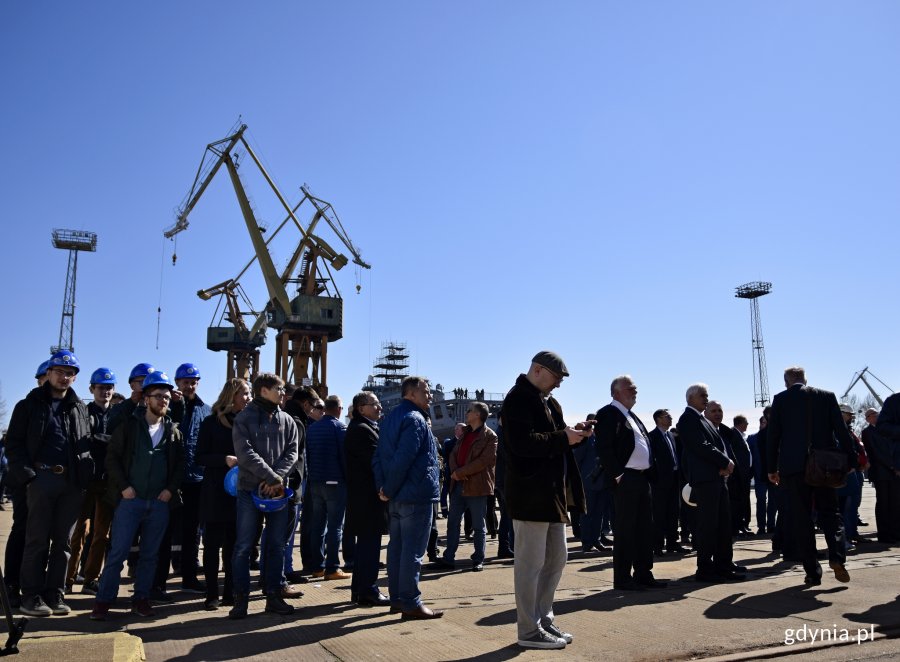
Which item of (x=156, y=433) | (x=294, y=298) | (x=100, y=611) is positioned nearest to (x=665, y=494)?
(x=156, y=433)

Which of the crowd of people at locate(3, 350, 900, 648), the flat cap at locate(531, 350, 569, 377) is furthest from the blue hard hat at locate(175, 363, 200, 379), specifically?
the flat cap at locate(531, 350, 569, 377)

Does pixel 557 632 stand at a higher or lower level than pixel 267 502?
lower

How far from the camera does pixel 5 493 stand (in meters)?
19.3

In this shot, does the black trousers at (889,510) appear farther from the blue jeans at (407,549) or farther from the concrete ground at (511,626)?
the blue jeans at (407,549)

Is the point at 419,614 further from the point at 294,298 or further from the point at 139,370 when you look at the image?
the point at 294,298

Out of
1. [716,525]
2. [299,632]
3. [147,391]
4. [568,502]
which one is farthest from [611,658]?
[147,391]

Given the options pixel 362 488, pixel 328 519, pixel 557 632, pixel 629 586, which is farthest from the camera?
pixel 328 519

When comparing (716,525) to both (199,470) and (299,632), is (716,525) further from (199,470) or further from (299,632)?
(199,470)

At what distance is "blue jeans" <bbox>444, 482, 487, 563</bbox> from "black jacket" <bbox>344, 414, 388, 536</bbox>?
6.39 feet

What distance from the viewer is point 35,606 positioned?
509 cm

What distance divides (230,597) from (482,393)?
1840 inches

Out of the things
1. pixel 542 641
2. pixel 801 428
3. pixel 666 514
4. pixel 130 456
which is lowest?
pixel 542 641

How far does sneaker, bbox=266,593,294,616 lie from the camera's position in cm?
501

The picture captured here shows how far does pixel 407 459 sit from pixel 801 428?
3380 mm
